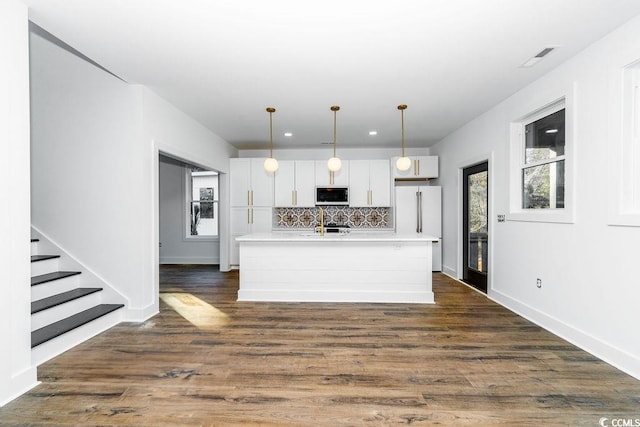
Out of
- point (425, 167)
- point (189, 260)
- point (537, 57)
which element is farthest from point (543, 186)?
point (189, 260)

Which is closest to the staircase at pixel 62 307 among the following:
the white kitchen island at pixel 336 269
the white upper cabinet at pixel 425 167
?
the white kitchen island at pixel 336 269

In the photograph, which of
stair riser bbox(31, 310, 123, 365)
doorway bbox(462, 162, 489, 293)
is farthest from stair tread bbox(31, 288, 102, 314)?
doorway bbox(462, 162, 489, 293)

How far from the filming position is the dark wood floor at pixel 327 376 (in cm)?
193

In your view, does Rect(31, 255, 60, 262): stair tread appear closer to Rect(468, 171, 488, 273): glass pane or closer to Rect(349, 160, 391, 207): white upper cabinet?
Rect(349, 160, 391, 207): white upper cabinet

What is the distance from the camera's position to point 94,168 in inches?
140

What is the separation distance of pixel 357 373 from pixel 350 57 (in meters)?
2.68

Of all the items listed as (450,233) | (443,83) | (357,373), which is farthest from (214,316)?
(450,233)

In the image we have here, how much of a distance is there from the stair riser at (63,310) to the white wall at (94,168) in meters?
0.25

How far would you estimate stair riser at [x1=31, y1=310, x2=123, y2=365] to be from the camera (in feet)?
8.41

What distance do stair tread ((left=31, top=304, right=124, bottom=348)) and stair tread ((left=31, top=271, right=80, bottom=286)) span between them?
439mm

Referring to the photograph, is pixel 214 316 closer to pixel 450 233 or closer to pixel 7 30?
pixel 7 30

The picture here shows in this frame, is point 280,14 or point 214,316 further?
point 214,316

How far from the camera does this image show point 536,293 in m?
3.50

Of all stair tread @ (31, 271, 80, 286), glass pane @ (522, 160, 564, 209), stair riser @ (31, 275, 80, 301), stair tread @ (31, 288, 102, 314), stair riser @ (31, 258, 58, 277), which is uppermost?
glass pane @ (522, 160, 564, 209)
